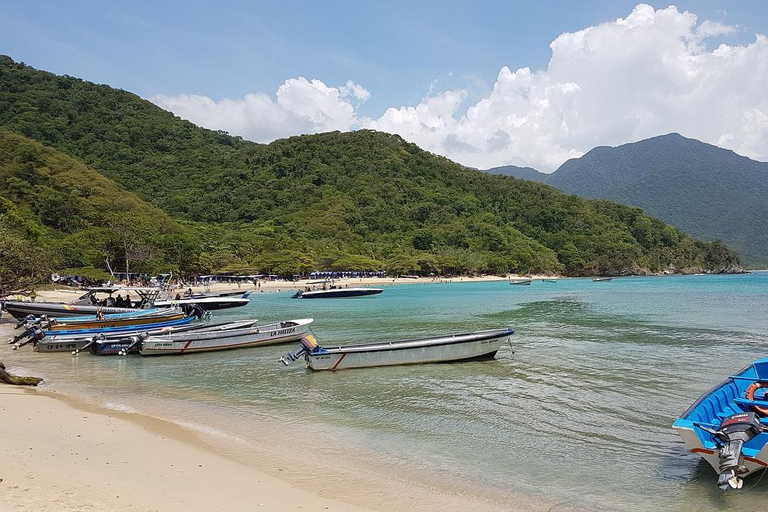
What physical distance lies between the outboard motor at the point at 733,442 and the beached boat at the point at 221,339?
1825 centimetres

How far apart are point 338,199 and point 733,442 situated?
15089cm

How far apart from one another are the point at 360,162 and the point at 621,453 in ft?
568

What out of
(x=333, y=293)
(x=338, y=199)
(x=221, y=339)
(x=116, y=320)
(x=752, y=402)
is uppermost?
(x=338, y=199)

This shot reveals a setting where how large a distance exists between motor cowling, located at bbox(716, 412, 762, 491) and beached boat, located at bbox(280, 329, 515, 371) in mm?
10868

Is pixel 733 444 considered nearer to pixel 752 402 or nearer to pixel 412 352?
pixel 752 402

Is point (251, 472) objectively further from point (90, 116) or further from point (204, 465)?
point (90, 116)

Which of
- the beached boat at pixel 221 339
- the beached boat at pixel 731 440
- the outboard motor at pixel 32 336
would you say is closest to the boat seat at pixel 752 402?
the beached boat at pixel 731 440

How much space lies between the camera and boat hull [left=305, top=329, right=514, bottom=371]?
55.9 feet

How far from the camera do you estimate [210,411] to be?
1216 cm

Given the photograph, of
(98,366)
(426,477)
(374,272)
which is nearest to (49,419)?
(426,477)

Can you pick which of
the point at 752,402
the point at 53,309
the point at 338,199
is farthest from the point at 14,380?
the point at 338,199

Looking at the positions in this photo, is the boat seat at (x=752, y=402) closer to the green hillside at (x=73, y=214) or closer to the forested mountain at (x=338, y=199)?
the green hillside at (x=73, y=214)

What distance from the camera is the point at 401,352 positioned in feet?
57.7

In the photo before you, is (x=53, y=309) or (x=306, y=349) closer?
(x=306, y=349)
